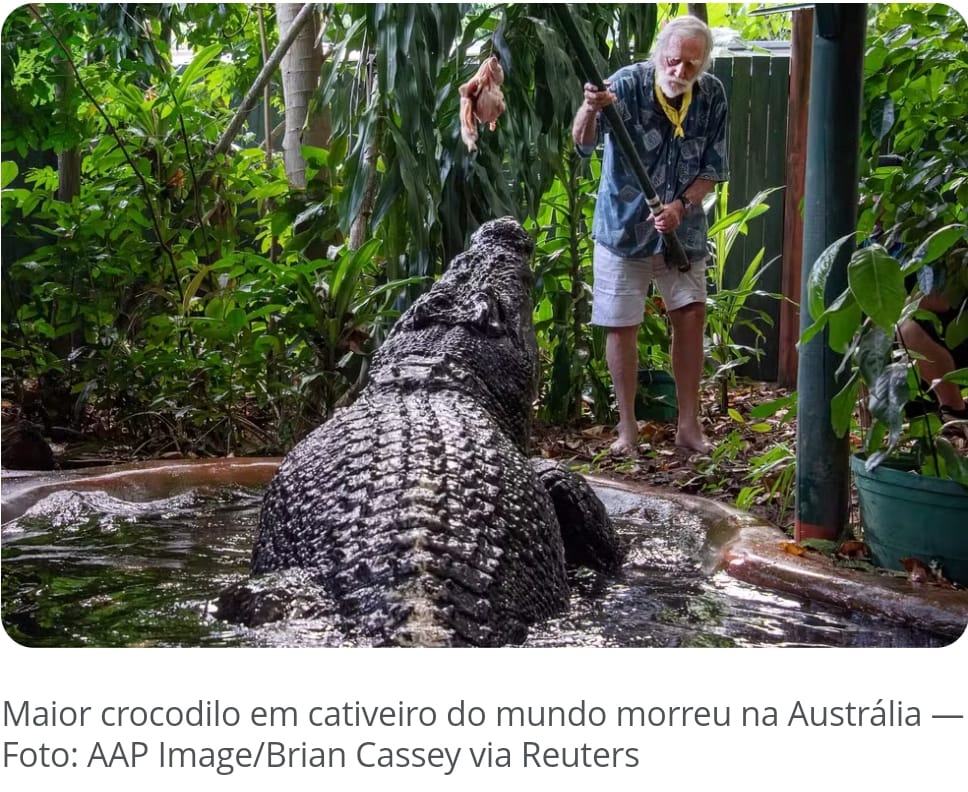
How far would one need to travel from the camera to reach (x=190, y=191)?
400cm

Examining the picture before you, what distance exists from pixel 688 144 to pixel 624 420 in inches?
36.9

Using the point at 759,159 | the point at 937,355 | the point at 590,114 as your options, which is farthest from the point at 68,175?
the point at 937,355

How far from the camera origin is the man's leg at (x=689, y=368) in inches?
132

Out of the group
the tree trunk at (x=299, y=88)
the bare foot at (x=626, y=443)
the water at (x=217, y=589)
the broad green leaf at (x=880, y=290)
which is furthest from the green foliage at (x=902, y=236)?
the tree trunk at (x=299, y=88)

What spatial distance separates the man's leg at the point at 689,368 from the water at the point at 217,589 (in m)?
0.61

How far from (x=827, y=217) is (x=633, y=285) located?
1.24m

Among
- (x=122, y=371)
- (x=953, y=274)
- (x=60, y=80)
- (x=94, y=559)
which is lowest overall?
(x=94, y=559)

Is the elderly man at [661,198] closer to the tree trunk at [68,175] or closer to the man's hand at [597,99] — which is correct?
the man's hand at [597,99]

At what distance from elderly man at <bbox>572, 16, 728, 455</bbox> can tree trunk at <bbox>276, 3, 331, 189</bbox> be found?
162 centimetres

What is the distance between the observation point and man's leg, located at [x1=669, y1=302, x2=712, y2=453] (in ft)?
11.0

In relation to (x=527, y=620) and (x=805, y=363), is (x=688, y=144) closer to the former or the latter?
(x=805, y=363)

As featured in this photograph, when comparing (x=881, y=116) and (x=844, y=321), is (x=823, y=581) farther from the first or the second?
(x=881, y=116)

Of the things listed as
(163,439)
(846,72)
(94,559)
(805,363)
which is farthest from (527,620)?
(163,439)

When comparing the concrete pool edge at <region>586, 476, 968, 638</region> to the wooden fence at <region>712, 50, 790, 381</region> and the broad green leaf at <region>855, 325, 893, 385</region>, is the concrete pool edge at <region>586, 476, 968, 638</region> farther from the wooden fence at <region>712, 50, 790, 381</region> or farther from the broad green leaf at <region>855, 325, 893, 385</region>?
the wooden fence at <region>712, 50, 790, 381</region>
